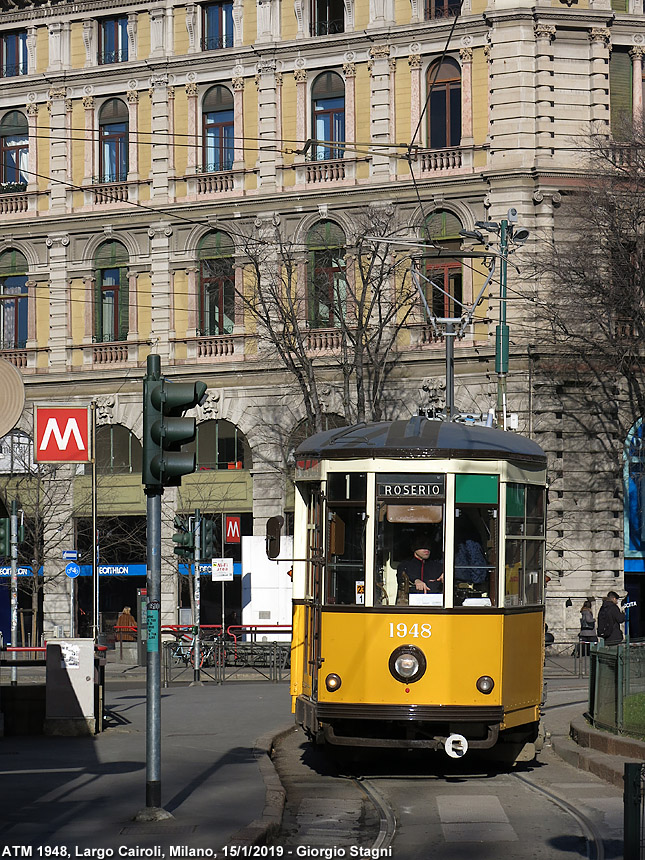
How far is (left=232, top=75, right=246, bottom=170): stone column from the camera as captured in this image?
125 ft

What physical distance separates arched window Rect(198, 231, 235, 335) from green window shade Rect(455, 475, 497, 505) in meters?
24.9

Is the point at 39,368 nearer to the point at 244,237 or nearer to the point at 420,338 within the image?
the point at 244,237

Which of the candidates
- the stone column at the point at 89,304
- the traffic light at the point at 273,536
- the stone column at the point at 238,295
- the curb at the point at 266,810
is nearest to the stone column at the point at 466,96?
the stone column at the point at 238,295

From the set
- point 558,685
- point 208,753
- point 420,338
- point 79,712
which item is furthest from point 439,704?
point 420,338

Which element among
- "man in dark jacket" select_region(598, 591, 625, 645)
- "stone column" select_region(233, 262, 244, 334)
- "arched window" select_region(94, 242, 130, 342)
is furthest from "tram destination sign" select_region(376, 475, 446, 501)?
"arched window" select_region(94, 242, 130, 342)

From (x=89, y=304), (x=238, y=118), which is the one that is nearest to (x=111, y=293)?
(x=89, y=304)

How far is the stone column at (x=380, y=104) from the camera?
36688 mm

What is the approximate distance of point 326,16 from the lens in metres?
37.9

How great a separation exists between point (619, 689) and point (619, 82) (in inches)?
937

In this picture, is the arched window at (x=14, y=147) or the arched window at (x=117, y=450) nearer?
the arched window at (x=117, y=450)

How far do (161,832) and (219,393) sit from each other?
28019 mm

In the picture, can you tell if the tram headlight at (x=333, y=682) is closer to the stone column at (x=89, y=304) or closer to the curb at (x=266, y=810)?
the curb at (x=266, y=810)

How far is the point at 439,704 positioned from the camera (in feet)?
43.5

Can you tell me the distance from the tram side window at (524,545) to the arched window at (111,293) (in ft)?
84.6
